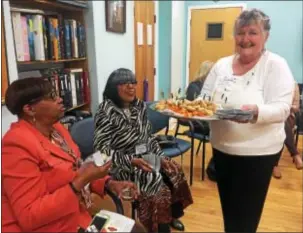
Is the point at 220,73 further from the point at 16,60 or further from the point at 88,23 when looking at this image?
the point at 88,23

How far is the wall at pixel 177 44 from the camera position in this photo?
4.14 meters

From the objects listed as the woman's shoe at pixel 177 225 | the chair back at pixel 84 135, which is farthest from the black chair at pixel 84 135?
the woman's shoe at pixel 177 225

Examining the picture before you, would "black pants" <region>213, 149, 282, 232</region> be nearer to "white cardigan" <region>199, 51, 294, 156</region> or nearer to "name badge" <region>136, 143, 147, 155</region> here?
"white cardigan" <region>199, 51, 294, 156</region>

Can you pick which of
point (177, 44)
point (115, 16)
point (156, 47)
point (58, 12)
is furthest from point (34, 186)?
point (177, 44)

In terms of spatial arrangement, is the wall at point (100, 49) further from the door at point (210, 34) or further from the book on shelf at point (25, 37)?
the door at point (210, 34)

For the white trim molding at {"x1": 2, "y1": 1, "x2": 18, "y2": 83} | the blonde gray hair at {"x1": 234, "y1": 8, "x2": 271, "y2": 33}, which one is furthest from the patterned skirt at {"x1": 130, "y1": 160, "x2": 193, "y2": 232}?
the white trim molding at {"x1": 2, "y1": 1, "x2": 18, "y2": 83}

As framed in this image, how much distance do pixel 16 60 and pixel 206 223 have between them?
1.65m

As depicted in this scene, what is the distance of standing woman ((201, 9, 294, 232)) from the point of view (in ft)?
3.90

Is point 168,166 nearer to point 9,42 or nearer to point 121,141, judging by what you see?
point 121,141

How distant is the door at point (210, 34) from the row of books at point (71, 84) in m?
2.82

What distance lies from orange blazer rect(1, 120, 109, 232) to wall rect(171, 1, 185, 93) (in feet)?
10.6

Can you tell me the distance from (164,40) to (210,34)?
1.08 metres

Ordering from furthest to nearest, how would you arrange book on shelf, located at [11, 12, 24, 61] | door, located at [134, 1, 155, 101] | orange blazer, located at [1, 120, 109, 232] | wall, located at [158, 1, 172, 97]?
wall, located at [158, 1, 172, 97]
door, located at [134, 1, 155, 101]
book on shelf, located at [11, 12, 24, 61]
orange blazer, located at [1, 120, 109, 232]

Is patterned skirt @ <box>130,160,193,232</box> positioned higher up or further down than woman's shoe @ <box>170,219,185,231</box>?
higher up
